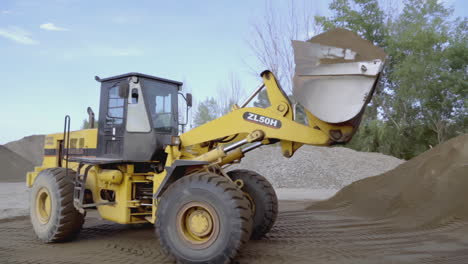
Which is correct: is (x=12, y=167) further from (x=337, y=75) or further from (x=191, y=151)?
(x=337, y=75)

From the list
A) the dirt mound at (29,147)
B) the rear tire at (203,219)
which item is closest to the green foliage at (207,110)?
the dirt mound at (29,147)

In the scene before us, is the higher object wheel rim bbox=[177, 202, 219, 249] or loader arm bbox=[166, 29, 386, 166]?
loader arm bbox=[166, 29, 386, 166]

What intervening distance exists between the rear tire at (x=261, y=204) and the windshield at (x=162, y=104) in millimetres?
1469

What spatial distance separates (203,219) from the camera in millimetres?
4852

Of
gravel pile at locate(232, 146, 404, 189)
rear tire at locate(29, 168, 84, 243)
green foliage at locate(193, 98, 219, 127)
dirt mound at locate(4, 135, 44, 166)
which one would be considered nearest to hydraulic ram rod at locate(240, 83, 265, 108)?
rear tire at locate(29, 168, 84, 243)

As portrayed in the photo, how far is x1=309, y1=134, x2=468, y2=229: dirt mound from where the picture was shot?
7922 millimetres

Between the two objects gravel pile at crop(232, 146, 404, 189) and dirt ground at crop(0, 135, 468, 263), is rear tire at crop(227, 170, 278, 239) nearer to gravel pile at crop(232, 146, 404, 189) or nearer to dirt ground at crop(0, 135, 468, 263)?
dirt ground at crop(0, 135, 468, 263)

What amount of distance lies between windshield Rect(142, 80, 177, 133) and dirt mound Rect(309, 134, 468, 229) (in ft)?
15.2

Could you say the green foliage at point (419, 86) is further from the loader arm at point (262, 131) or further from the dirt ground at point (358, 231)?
the loader arm at point (262, 131)

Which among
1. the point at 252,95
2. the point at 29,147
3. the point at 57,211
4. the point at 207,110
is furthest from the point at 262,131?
the point at 207,110

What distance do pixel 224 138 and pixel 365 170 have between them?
635 inches

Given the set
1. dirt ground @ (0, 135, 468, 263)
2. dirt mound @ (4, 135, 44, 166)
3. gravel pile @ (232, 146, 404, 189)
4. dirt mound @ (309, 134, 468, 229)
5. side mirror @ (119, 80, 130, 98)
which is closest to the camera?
dirt ground @ (0, 135, 468, 263)

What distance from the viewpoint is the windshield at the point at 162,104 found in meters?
6.26

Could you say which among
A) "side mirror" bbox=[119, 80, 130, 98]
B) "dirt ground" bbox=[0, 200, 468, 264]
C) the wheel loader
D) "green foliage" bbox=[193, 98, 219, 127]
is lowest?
"dirt ground" bbox=[0, 200, 468, 264]
